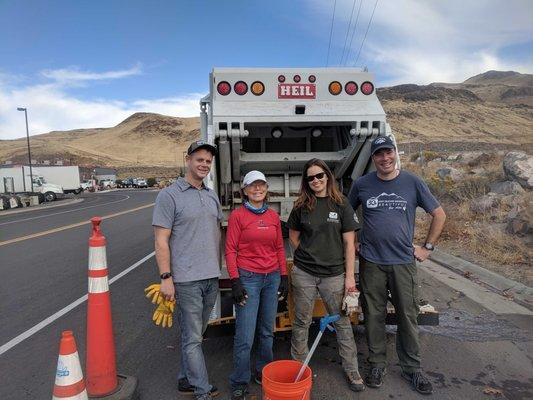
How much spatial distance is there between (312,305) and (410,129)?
71.2 m

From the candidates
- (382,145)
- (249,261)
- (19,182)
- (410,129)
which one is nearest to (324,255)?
(249,261)

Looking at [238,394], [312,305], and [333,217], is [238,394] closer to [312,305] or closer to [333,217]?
[312,305]

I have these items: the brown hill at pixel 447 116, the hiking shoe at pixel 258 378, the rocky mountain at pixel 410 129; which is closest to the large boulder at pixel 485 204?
the hiking shoe at pixel 258 378

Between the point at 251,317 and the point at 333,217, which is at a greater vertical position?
the point at 333,217

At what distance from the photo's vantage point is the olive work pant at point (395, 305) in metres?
3.84

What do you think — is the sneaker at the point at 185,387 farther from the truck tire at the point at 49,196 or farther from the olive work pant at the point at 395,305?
the truck tire at the point at 49,196

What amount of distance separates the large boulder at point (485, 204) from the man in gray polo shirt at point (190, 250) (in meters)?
8.46

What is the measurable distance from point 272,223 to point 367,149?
1.73 metres

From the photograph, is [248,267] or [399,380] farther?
[399,380]

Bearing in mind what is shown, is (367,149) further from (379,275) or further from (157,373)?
(157,373)

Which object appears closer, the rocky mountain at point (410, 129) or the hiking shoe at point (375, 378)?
the hiking shoe at point (375, 378)

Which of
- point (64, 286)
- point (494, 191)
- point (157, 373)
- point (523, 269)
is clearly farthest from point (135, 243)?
point (494, 191)

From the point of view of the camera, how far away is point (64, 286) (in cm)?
718

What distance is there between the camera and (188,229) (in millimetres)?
3396
